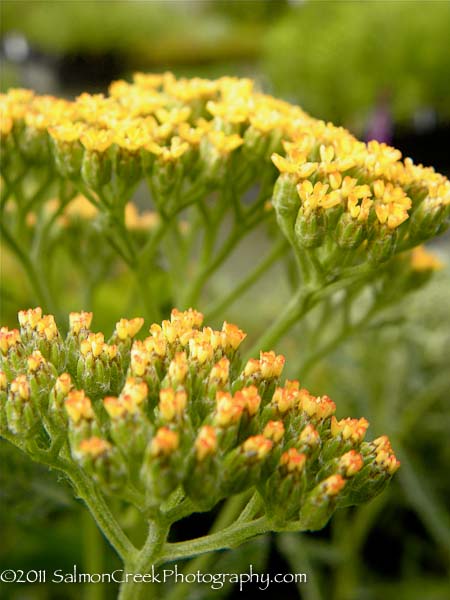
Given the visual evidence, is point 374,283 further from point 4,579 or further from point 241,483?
point 4,579

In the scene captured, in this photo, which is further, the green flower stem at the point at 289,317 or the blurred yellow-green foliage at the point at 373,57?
the blurred yellow-green foliage at the point at 373,57

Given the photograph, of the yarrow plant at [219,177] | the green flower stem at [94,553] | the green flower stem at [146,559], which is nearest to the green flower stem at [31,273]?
the yarrow plant at [219,177]

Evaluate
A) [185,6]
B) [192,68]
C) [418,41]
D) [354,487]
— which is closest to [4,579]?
[354,487]

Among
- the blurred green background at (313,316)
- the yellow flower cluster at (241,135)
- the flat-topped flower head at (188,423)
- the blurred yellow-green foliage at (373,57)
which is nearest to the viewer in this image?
the flat-topped flower head at (188,423)

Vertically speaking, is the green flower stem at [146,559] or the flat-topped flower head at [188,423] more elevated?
the flat-topped flower head at [188,423]

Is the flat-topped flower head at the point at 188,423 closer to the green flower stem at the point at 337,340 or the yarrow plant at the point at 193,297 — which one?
the yarrow plant at the point at 193,297

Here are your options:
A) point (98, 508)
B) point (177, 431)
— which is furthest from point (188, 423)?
point (98, 508)

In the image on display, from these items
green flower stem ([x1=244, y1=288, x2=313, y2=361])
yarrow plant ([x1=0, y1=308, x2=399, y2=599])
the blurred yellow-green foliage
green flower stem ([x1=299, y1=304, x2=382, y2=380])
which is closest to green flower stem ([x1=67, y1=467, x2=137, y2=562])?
yarrow plant ([x1=0, y1=308, x2=399, y2=599])

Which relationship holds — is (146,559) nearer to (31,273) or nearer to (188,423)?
(188,423)
